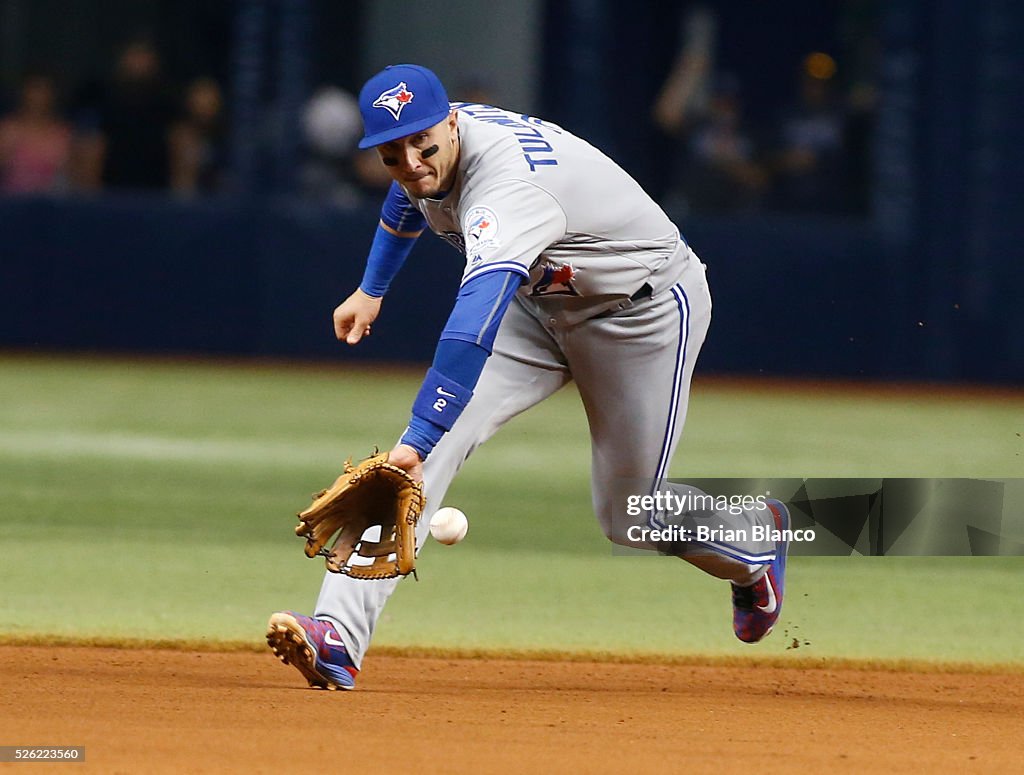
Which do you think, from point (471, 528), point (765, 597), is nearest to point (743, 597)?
point (765, 597)

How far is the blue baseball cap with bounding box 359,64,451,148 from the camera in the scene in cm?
Result: 441

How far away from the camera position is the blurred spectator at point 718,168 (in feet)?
48.8

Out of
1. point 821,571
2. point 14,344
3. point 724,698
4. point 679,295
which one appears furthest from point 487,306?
point 14,344

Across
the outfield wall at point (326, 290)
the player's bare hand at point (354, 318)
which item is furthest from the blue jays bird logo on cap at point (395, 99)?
the outfield wall at point (326, 290)

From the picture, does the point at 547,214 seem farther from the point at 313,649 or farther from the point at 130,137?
the point at 130,137

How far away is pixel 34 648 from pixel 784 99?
13.9 metres

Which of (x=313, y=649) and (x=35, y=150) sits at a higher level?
(x=313, y=649)

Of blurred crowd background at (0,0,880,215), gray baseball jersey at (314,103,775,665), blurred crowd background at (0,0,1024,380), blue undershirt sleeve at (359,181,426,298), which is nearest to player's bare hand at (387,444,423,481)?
gray baseball jersey at (314,103,775,665)

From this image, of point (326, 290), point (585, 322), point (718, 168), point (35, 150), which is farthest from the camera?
point (718, 168)

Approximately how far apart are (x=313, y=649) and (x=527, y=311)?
1.22 m

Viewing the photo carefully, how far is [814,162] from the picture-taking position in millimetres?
15594

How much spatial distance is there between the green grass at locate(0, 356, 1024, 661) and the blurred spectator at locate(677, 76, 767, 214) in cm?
252
